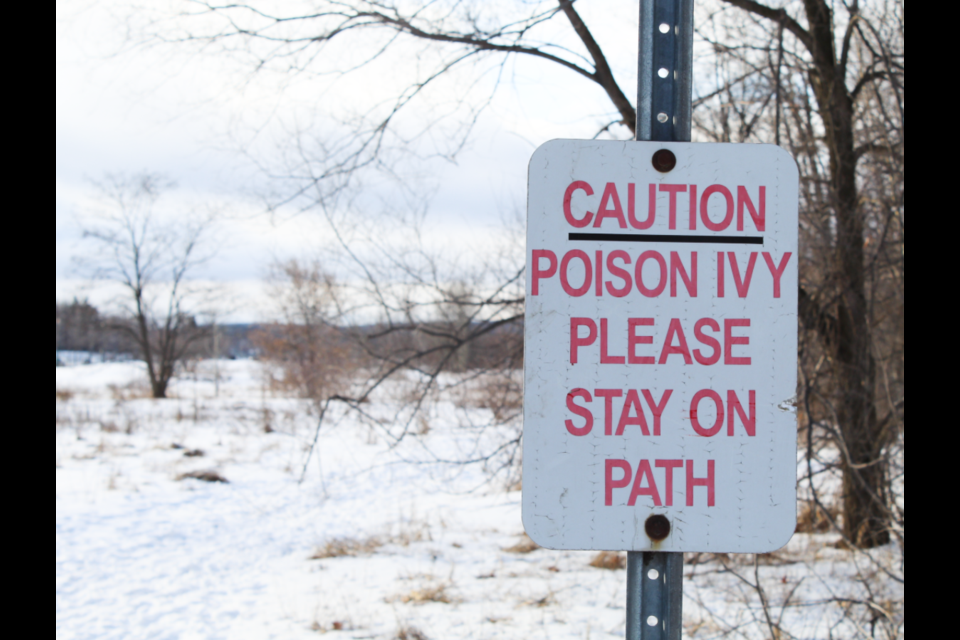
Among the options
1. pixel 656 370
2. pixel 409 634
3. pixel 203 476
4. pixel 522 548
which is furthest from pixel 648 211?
pixel 203 476

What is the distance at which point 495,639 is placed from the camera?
4.62 metres

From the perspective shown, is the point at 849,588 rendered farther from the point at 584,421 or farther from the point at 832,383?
the point at 584,421

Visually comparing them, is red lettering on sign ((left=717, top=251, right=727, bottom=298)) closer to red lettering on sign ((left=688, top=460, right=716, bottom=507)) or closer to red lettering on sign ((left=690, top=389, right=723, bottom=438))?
red lettering on sign ((left=690, top=389, right=723, bottom=438))

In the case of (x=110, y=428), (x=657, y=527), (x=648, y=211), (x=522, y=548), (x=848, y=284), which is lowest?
(x=110, y=428)

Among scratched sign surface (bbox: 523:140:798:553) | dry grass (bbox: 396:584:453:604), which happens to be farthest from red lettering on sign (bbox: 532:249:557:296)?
dry grass (bbox: 396:584:453:604)

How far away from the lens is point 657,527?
104cm

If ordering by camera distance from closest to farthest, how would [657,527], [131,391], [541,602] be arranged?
1. [657,527]
2. [541,602]
3. [131,391]

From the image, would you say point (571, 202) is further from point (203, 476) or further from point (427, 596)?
point (203, 476)

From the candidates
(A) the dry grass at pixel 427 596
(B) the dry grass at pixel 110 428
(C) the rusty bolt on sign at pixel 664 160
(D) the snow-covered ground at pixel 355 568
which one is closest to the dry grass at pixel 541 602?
(D) the snow-covered ground at pixel 355 568

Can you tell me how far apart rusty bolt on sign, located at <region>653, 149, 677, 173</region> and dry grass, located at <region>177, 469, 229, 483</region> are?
36.9 ft

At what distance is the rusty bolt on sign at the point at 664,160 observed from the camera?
107 cm

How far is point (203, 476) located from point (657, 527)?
11.4 m
